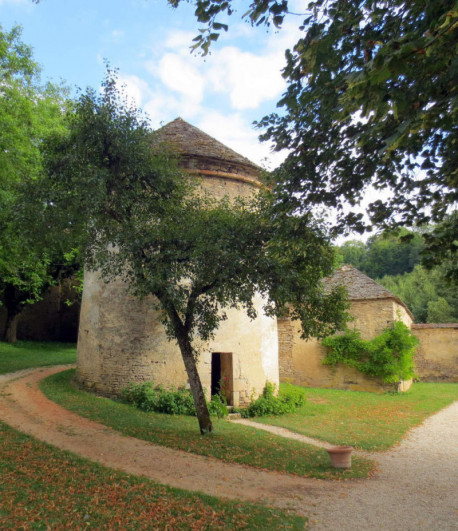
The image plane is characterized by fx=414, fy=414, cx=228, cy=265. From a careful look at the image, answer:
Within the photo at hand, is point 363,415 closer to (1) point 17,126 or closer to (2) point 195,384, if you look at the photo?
(2) point 195,384

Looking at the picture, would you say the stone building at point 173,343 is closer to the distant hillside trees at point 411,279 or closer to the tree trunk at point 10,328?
the distant hillside trees at point 411,279

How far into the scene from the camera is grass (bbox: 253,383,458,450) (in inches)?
418

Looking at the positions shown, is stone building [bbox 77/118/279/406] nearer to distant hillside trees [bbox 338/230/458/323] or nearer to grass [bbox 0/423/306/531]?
distant hillside trees [bbox 338/230/458/323]

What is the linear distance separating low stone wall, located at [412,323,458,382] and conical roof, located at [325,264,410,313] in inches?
141

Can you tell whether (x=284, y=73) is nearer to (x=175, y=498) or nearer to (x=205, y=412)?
(x=175, y=498)

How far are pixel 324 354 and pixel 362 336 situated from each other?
200cm

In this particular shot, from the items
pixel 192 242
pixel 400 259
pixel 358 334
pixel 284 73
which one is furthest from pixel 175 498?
pixel 400 259

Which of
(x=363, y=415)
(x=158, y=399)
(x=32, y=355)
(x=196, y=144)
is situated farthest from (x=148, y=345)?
(x=32, y=355)

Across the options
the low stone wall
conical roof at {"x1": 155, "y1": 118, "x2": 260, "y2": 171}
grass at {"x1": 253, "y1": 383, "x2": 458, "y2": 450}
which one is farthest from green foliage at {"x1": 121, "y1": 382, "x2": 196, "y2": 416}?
the low stone wall

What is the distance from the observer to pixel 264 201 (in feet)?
32.2

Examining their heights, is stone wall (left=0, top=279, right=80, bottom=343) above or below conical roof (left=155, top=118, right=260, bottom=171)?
below

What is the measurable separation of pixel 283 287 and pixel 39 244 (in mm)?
5639

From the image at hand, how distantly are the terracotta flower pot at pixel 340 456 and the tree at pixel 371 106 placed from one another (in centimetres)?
367

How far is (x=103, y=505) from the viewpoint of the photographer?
544 cm
